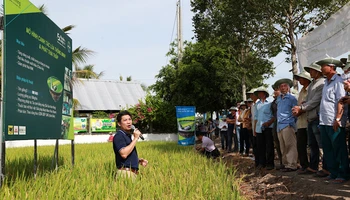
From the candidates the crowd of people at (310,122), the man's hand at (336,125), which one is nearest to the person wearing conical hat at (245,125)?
the crowd of people at (310,122)

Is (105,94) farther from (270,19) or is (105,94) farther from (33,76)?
(33,76)

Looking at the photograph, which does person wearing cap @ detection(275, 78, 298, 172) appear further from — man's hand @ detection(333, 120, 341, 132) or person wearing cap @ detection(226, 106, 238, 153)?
person wearing cap @ detection(226, 106, 238, 153)

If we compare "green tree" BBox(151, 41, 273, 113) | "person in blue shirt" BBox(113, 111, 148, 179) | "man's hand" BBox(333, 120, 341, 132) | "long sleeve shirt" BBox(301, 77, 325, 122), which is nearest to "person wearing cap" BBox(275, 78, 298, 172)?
"long sleeve shirt" BBox(301, 77, 325, 122)

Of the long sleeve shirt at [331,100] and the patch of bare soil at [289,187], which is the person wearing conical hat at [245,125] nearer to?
the patch of bare soil at [289,187]

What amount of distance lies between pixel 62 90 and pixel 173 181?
2314 mm

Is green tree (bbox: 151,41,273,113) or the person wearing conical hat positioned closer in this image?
the person wearing conical hat

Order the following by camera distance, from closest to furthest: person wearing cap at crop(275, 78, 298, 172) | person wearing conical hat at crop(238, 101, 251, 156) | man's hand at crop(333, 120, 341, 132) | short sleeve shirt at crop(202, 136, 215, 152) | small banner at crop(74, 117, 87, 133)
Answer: man's hand at crop(333, 120, 341, 132) → person wearing cap at crop(275, 78, 298, 172) → short sleeve shirt at crop(202, 136, 215, 152) → person wearing conical hat at crop(238, 101, 251, 156) → small banner at crop(74, 117, 87, 133)

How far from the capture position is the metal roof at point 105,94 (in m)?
24.1

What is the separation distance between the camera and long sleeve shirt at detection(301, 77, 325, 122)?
5.16 meters

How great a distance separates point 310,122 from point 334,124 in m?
0.93

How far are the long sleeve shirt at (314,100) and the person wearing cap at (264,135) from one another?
1187mm

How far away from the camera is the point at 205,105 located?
2031 cm

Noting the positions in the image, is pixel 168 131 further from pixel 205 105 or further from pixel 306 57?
pixel 306 57

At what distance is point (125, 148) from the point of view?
13.8ft
